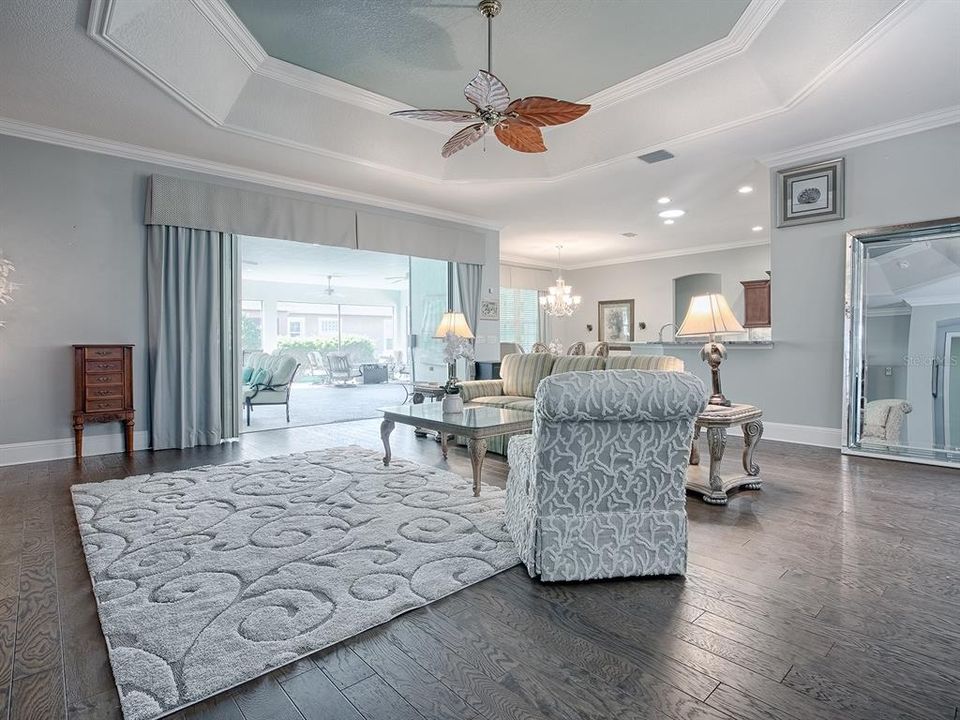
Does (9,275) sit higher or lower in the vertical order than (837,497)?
higher

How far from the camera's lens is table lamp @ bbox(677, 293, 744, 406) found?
131 inches

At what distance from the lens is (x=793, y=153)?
16.1ft

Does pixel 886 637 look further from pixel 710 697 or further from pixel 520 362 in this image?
pixel 520 362

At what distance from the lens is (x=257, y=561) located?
226 cm

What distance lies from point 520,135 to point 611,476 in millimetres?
2473

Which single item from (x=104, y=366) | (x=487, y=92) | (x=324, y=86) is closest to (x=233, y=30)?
(x=324, y=86)

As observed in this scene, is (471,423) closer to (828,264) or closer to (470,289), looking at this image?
(828,264)

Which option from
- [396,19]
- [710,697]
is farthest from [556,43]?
[710,697]

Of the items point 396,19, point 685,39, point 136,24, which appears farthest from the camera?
point 685,39

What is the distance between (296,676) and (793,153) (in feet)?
18.8

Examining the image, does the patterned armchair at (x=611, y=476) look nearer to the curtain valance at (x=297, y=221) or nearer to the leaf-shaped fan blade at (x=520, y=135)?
the leaf-shaped fan blade at (x=520, y=135)

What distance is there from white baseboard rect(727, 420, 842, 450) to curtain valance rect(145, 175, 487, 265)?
443 centimetres

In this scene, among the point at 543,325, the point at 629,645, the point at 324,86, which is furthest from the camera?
the point at 543,325

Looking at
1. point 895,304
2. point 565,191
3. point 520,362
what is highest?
point 565,191
